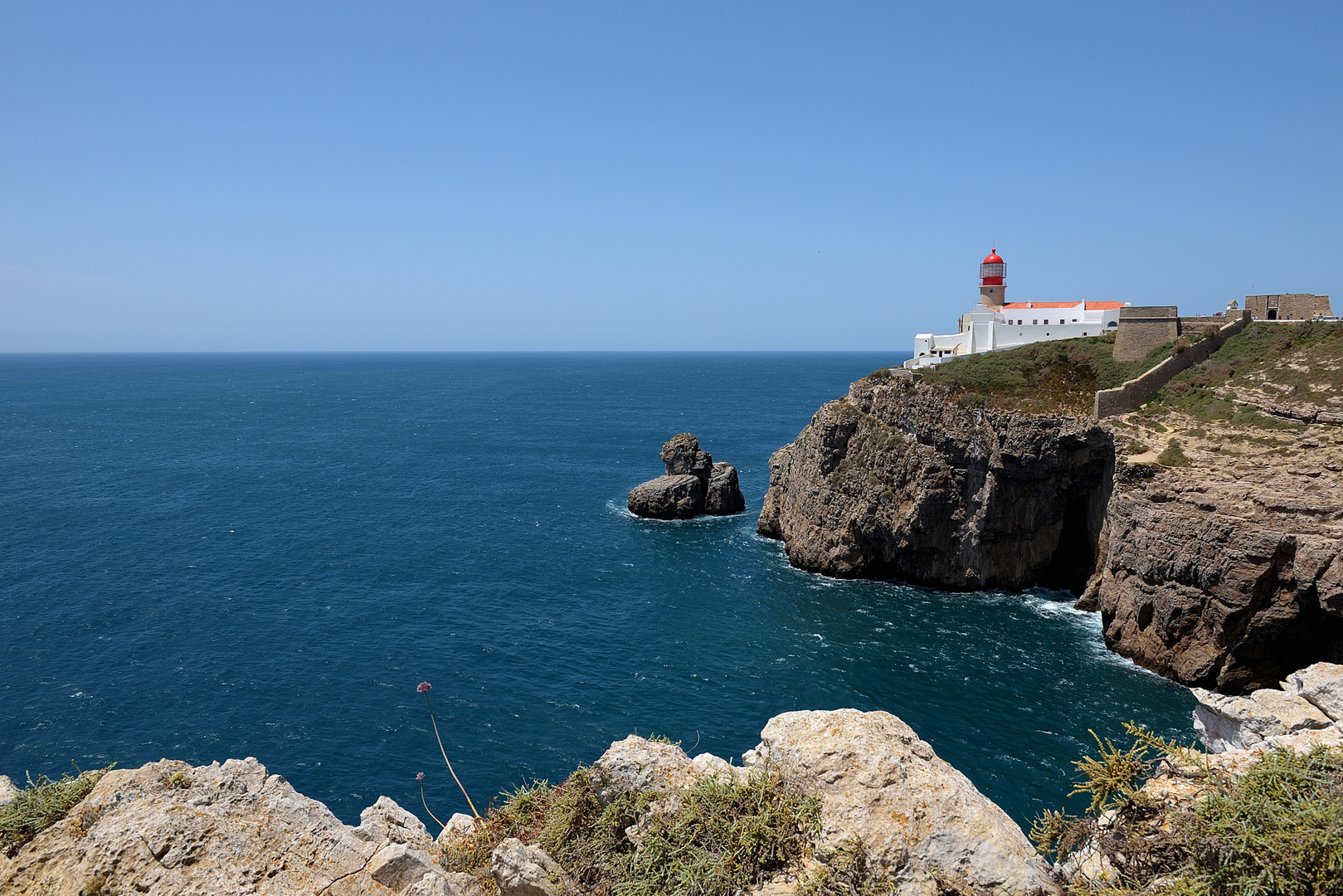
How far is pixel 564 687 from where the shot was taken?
37.7 metres

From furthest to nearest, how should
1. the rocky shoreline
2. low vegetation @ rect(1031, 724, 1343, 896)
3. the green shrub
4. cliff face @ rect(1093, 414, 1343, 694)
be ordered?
1. the green shrub
2. the rocky shoreline
3. cliff face @ rect(1093, 414, 1343, 694)
4. low vegetation @ rect(1031, 724, 1343, 896)

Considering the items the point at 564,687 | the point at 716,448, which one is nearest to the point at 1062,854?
the point at 564,687

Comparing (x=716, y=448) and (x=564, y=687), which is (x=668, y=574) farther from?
(x=716, y=448)

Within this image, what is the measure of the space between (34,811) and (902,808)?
39.3 ft

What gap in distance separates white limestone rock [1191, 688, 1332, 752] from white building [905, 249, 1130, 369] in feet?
190

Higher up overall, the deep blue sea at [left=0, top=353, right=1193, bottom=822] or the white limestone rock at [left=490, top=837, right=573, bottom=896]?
the white limestone rock at [left=490, top=837, right=573, bottom=896]

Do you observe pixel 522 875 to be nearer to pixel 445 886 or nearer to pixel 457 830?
pixel 445 886

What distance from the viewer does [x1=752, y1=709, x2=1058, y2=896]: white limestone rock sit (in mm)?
9977

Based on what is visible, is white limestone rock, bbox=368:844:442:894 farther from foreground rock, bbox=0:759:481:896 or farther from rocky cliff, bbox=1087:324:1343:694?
rocky cliff, bbox=1087:324:1343:694

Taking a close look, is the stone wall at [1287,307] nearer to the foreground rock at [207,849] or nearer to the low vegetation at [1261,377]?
the low vegetation at [1261,377]

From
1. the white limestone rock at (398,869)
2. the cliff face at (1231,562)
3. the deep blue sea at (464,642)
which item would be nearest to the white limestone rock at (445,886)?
the white limestone rock at (398,869)

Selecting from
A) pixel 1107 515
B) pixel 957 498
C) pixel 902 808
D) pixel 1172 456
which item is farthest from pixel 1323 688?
pixel 957 498

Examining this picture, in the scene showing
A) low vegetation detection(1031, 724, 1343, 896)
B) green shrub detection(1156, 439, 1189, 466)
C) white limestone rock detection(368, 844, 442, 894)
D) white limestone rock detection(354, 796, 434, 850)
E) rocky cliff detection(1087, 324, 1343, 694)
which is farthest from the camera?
green shrub detection(1156, 439, 1189, 466)

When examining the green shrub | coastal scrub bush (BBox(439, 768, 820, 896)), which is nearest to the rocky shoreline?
the green shrub
